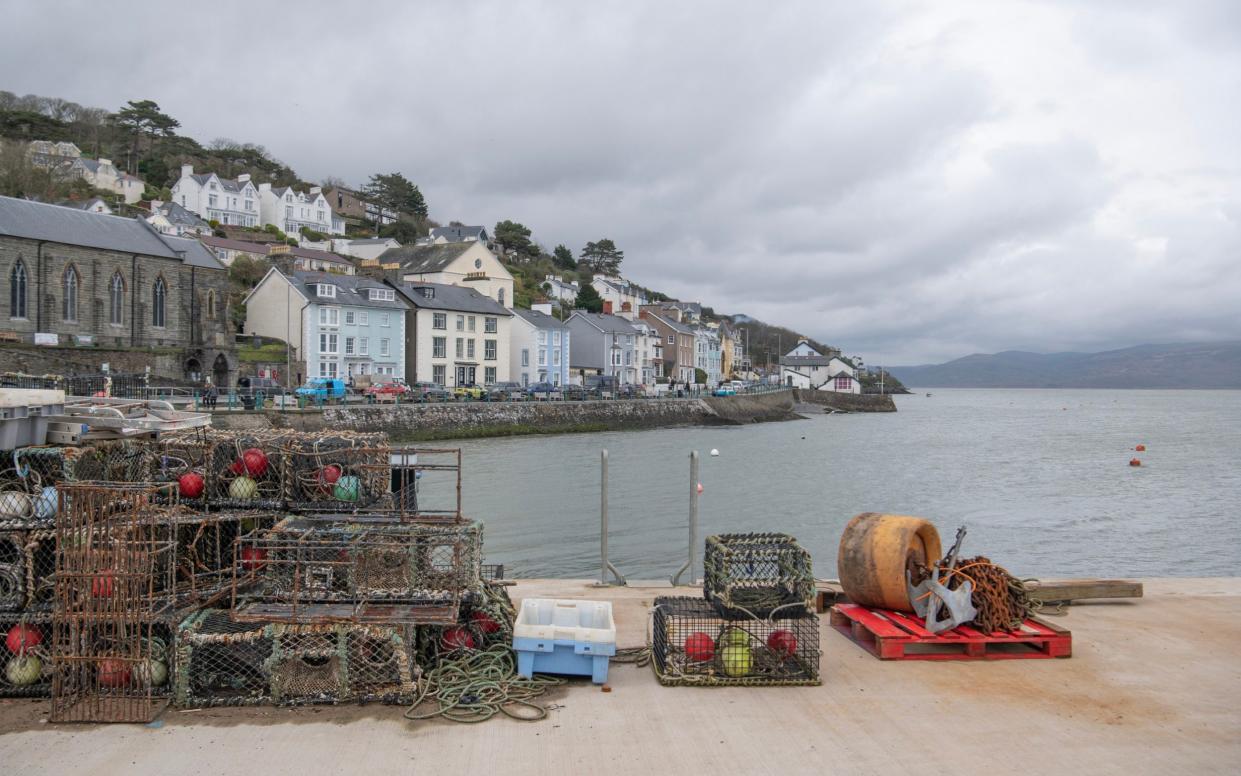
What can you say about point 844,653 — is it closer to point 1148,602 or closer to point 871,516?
point 871,516

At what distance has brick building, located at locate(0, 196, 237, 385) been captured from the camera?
4347cm

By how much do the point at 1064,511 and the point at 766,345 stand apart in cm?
14360

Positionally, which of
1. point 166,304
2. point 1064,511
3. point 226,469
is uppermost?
point 166,304

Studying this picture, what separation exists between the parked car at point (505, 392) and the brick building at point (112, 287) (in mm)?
14261

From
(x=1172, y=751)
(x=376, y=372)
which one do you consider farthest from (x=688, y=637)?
(x=376, y=372)

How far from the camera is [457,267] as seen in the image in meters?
70.1

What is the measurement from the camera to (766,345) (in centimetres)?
16988

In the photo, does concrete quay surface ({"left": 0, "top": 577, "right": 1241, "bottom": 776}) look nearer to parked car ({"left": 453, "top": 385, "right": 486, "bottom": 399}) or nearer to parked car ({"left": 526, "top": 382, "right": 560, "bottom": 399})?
parked car ({"left": 453, "top": 385, "right": 486, "bottom": 399})

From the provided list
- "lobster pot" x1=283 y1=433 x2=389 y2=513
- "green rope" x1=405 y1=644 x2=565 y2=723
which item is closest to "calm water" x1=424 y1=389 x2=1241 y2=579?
"lobster pot" x1=283 y1=433 x2=389 y2=513

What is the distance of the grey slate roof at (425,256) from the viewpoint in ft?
229

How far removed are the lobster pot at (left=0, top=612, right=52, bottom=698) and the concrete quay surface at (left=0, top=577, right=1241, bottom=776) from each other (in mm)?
114

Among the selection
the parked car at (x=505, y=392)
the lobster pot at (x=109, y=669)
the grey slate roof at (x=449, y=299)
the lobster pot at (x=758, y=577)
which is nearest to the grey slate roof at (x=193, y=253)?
the grey slate roof at (x=449, y=299)

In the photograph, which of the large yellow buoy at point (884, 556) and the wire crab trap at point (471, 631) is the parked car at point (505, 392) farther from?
the wire crab trap at point (471, 631)

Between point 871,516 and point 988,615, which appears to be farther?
point 871,516
